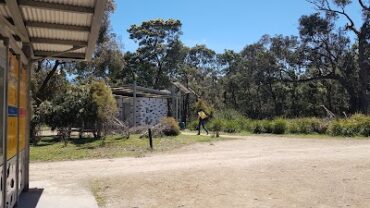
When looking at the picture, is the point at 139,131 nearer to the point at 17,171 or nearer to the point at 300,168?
the point at 300,168

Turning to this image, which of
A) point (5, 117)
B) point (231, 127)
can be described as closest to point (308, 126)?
point (231, 127)

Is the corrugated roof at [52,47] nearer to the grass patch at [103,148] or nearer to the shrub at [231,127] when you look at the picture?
the grass patch at [103,148]

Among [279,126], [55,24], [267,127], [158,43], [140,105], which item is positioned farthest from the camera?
[158,43]

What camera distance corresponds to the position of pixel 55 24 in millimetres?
7668

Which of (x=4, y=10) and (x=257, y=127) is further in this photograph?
(x=257, y=127)

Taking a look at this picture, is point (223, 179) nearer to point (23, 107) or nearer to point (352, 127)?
point (23, 107)

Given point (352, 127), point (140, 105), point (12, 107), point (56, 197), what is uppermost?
point (140, 105)

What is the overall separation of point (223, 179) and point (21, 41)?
4944 millimetres

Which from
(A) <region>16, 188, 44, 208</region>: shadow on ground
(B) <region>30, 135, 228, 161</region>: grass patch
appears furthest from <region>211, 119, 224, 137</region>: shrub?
(A) <region>16, 188, 44, 208</region>: shadow on ground

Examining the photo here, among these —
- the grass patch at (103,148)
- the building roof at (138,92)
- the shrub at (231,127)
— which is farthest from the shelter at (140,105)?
the grass patch at (103,148)

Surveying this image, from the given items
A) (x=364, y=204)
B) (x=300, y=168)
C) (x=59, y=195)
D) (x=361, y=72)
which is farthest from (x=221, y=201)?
(x=361, y=72)

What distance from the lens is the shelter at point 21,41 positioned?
219 inches

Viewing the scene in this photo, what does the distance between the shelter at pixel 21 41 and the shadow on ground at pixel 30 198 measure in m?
0.18

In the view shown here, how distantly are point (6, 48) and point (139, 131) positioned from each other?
19.9 m
